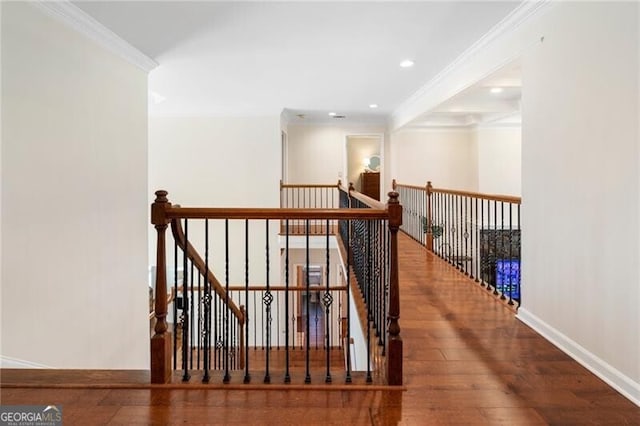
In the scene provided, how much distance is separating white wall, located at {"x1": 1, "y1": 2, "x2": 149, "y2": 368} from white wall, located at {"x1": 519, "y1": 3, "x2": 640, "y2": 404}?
341 cm

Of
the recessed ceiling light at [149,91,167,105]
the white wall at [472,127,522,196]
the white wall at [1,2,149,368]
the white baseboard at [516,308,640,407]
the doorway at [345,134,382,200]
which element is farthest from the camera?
the doorway at [345,134,382,200]

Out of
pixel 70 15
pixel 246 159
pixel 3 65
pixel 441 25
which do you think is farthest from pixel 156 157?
pixel 441 25

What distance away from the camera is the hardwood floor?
72.2 inches

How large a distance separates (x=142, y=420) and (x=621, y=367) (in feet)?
7.78

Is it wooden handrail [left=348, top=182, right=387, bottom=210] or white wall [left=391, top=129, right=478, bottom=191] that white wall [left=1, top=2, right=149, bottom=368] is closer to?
wooden handrail [left=348, top=182, right=387, bottom=210]

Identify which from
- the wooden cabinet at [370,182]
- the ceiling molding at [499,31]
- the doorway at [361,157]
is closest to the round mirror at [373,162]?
the doorway at [361,157]

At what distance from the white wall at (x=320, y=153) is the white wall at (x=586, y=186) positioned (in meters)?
6.00

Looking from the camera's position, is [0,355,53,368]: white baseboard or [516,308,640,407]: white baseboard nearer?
[516,308,640,407]: white baseboard

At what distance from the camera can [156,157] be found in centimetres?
793

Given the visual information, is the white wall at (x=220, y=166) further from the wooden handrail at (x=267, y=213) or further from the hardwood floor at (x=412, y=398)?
the wooden handrail at (x=267, y=213)

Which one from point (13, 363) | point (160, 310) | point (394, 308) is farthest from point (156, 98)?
point (394, 308)

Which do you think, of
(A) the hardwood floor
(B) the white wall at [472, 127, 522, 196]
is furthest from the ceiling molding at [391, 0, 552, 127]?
(B) the white wall at [472, 127, 522, 196]

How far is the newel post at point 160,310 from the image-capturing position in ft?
6.73

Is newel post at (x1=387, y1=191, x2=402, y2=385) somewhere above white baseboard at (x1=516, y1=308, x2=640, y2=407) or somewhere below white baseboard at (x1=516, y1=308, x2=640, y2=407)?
above
